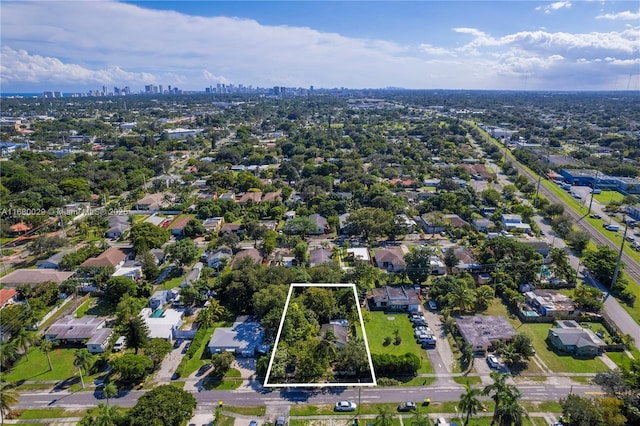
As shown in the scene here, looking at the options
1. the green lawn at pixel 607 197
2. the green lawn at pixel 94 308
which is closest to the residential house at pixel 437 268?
the green lawn at pixel 94 308

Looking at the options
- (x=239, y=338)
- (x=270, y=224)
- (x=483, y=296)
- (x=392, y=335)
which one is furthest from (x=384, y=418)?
(x=270, y=224)

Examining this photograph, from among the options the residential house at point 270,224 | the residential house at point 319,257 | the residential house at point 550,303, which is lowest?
the residential house at point 550,303

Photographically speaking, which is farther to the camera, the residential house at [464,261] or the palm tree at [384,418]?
the residential house at [464,261]

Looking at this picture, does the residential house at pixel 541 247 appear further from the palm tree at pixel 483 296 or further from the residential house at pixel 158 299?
the residential house at pixel 158 299

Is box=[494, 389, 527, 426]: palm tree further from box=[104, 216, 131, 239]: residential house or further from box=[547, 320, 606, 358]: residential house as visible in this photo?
box=[104, 216, 131, 239]: residential house

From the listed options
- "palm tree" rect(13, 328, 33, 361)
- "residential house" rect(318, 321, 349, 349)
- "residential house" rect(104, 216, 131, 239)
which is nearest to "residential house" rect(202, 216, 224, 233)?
"residential house" rect(104, 216, 131, 239)

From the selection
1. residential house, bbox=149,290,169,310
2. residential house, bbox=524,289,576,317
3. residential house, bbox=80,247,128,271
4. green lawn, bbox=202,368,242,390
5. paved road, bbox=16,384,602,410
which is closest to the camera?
paved road, bbox=16,384,602,410
